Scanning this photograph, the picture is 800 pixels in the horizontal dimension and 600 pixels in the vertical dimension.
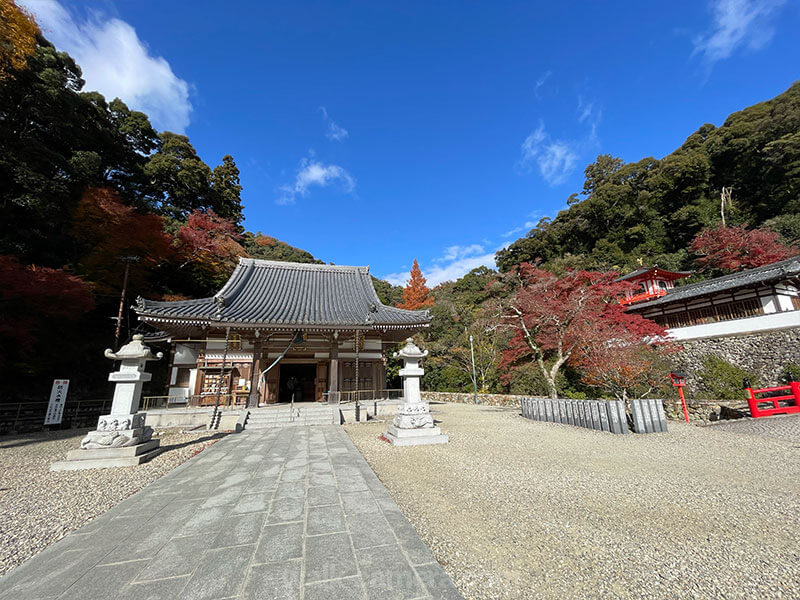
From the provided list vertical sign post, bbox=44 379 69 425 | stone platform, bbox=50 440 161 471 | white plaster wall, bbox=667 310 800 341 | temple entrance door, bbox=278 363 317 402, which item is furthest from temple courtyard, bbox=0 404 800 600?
temple entrance door, bbox=278 363 317 402

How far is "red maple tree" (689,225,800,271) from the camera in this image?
18.3 m

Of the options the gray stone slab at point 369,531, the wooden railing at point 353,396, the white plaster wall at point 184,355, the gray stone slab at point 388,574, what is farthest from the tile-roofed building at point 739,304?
the white plaster wall at point 184,355

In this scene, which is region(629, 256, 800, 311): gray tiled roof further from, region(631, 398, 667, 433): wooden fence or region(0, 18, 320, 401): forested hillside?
region(0, 18, 320, 401): forested hillside

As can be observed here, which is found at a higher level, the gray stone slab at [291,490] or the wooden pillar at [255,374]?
the wooden pillar at [255,374]

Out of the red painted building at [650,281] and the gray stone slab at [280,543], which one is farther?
the red painted building at [650,281]

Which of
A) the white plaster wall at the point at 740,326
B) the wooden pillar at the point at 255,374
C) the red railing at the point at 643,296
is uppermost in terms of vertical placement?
the red railing at the point at 643,296

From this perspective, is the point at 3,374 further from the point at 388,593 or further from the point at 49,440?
the point at 388,593

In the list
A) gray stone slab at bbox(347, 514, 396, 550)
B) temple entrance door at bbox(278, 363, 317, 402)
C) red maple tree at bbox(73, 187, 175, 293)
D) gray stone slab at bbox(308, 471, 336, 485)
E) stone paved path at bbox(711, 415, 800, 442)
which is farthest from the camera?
temple entrance door at bbox(278, 363, 317, 402)

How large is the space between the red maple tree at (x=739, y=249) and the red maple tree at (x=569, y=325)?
1038 cm

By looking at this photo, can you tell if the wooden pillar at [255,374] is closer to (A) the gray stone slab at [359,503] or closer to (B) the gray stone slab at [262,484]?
(B) the gray stone slab at [262,484]

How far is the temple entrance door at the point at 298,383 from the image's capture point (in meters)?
16.7

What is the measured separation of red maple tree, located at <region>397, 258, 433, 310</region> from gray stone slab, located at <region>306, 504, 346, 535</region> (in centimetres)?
3074

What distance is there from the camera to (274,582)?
2.08 metres

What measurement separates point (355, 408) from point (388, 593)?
9.04m
